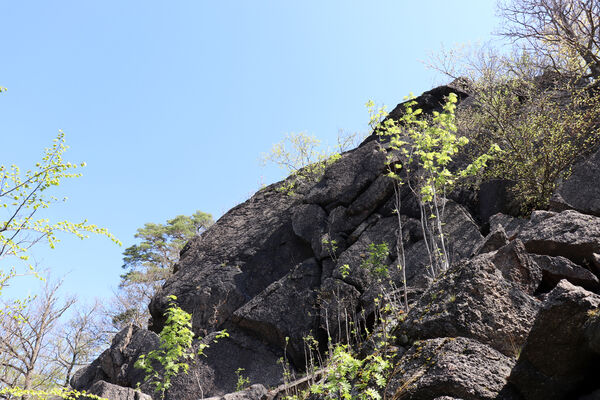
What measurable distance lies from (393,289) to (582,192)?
14.6ft

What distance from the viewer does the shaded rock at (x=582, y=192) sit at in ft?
30.3

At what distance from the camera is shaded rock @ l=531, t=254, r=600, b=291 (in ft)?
21.0

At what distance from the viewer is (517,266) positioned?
6.30 metres

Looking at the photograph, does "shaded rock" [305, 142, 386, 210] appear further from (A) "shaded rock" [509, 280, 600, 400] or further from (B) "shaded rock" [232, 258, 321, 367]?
(A) "shaded rock" [509, 280, 600, 400]

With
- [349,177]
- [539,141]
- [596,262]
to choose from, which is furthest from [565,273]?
[349,177]

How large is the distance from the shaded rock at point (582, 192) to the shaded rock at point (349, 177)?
6.05 metres

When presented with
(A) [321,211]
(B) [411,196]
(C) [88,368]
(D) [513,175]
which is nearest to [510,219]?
(D) [513,175]

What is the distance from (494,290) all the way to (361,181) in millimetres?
10184


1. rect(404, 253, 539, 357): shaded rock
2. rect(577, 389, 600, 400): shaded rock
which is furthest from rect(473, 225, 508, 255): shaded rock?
rect(577, 389, 600, 400): shaded rock

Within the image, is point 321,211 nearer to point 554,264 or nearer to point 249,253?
point 249,253

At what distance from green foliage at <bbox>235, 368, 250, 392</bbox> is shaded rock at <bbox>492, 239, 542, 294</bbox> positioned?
816 centimetres

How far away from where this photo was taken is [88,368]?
15430mm

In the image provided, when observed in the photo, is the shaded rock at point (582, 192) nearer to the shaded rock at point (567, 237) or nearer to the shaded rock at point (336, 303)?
the shaded rock at point (567, 237)

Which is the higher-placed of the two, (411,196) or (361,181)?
(361,181)
